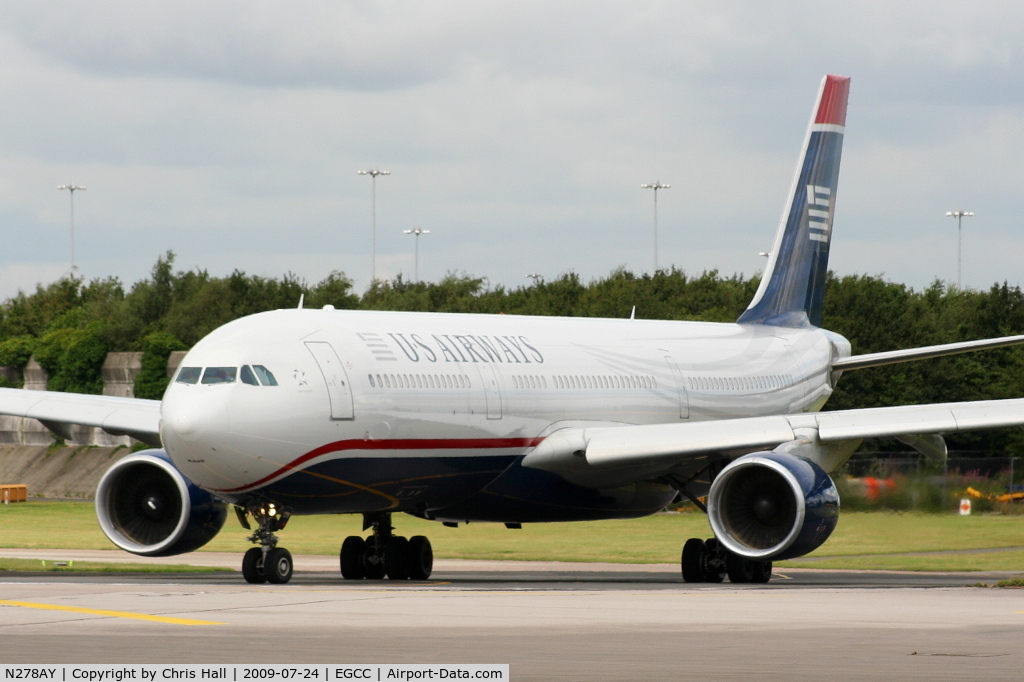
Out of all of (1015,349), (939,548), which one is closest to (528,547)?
(939,548)

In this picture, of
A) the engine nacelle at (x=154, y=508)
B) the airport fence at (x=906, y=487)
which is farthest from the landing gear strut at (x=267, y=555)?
the airport fence at (x=906, y=487)

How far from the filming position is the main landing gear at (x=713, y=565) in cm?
2567

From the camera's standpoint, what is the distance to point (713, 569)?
26.1 meters

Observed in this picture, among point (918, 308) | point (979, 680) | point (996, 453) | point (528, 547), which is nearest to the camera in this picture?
point (979, 680)

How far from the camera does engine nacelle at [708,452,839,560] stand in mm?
22703

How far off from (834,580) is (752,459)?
2.74 metres

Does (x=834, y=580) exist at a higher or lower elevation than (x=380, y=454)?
lower

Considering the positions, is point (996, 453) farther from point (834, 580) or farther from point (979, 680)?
point (979, 680)

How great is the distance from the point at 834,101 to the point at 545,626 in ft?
74.6

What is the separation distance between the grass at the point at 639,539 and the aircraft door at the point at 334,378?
30.4 ft

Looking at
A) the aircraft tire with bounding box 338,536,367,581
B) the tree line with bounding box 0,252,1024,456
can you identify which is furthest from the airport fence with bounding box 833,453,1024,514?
the tree line with bounding box 0,252,1024,456

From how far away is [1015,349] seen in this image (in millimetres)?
68625

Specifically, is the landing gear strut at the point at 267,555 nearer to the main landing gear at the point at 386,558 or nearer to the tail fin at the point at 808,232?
the main landing gear at the point at 386,558

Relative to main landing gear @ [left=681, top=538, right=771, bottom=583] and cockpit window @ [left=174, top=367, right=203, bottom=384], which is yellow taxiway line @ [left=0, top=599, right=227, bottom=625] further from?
main landing gear @ [left=681, top=538, right=771, bottom=583]
